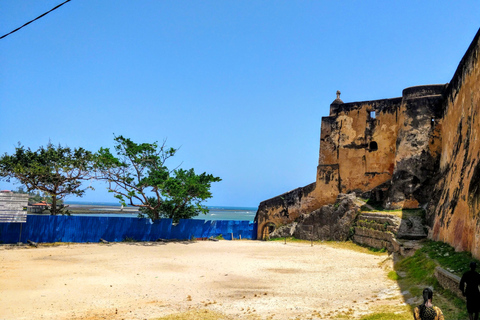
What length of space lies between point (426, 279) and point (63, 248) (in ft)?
51.3

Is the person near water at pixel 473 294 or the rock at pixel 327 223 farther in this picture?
the rock at pixel 327 223

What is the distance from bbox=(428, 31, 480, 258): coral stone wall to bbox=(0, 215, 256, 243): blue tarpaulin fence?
14557 mm

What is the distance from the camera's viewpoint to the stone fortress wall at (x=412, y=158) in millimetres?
11008

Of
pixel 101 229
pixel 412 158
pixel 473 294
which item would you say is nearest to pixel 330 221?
pixel 412 158

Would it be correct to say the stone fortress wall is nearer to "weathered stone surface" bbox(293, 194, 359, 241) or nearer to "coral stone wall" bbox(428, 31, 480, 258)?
"coral stone wall" bbox(428, 31, 480, 258)

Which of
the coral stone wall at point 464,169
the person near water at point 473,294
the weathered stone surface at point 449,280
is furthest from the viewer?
the coral stone wall at point 464,169

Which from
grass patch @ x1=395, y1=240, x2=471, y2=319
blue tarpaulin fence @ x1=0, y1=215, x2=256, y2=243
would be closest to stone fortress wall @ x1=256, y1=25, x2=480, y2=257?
grass patch @ x1=395, y1=240, x2=471, y2=319

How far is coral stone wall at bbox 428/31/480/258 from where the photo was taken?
9180 mm

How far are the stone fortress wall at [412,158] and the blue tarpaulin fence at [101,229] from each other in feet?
17.0

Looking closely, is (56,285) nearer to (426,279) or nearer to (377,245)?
(426,279)

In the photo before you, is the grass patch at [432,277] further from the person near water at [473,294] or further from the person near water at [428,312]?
the person near water at [428,312]

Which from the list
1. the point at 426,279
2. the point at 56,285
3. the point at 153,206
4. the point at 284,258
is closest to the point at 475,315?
the point at 426,279

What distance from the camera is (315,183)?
2650 centimetres

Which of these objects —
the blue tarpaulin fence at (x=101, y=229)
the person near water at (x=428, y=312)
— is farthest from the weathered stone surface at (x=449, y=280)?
the blue tarpaulin fence at (x=101, y=229)
